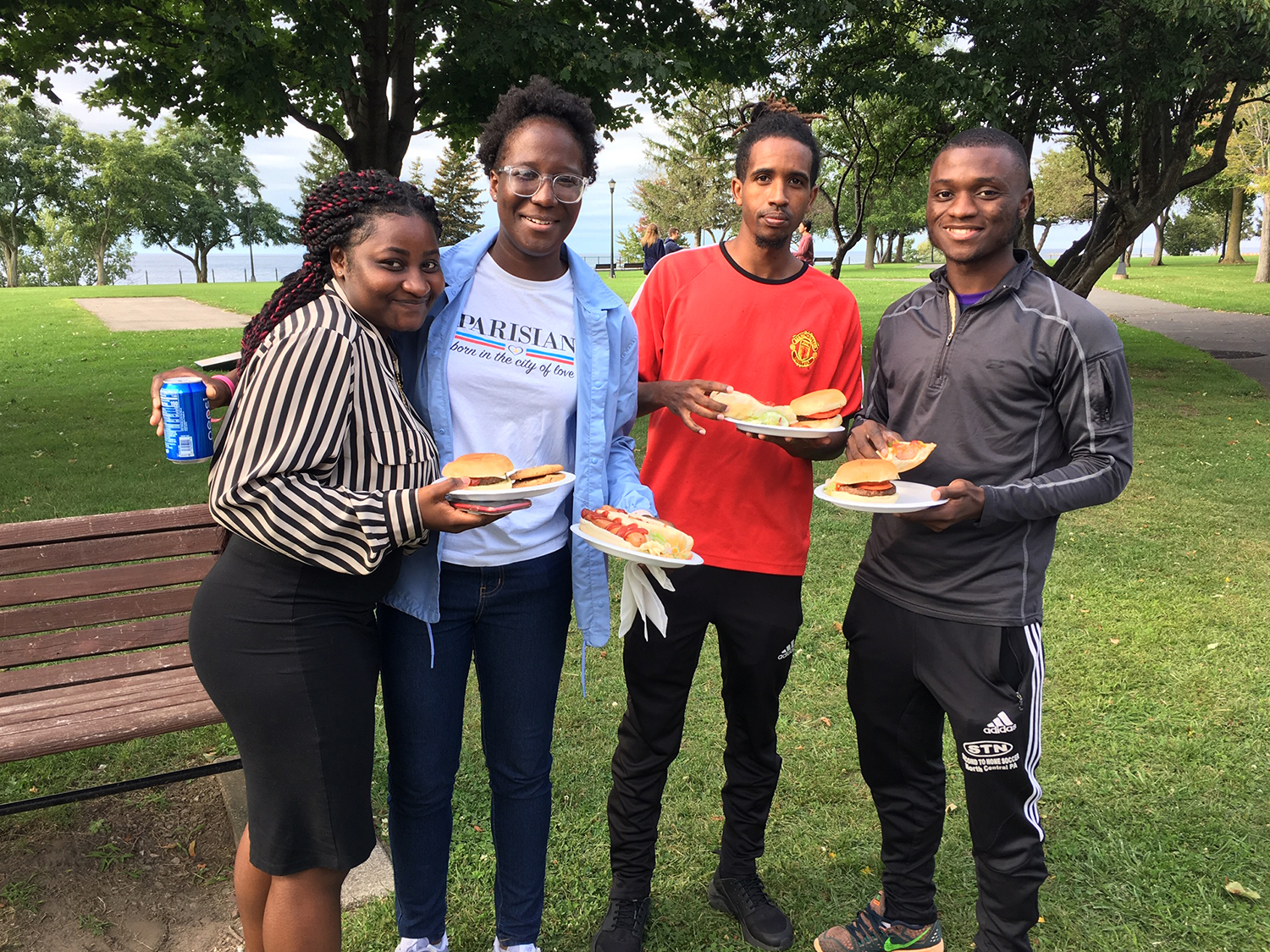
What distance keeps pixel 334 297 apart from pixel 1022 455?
2.00 metres

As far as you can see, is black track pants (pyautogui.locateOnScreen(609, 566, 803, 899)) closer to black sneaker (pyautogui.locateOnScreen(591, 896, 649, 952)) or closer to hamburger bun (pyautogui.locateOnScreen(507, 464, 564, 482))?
black sneaker (pyautogui.locateOnScreen(591, 896, 649, 952))

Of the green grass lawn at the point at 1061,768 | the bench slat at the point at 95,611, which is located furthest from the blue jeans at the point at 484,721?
the bench slat at the point at 95,611

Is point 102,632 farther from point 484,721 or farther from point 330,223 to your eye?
point 330,223

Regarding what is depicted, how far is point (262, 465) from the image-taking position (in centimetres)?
197

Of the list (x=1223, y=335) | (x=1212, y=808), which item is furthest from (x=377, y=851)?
(x=1223, y=335)

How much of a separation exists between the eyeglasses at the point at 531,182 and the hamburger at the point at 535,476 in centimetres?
81

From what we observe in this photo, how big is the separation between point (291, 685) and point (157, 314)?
95.8ft

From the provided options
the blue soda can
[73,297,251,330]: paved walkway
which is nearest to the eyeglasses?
the blue soda can

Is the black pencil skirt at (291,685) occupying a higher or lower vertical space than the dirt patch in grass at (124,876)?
higher

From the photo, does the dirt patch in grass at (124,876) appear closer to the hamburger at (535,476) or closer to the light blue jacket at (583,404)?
the light blue jacket at (583,404)

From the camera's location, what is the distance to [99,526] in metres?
3.59

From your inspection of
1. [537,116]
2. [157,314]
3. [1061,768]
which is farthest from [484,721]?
[157,314]

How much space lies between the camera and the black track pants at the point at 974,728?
263 centimetres

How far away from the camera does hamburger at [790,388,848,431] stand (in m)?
2.81
